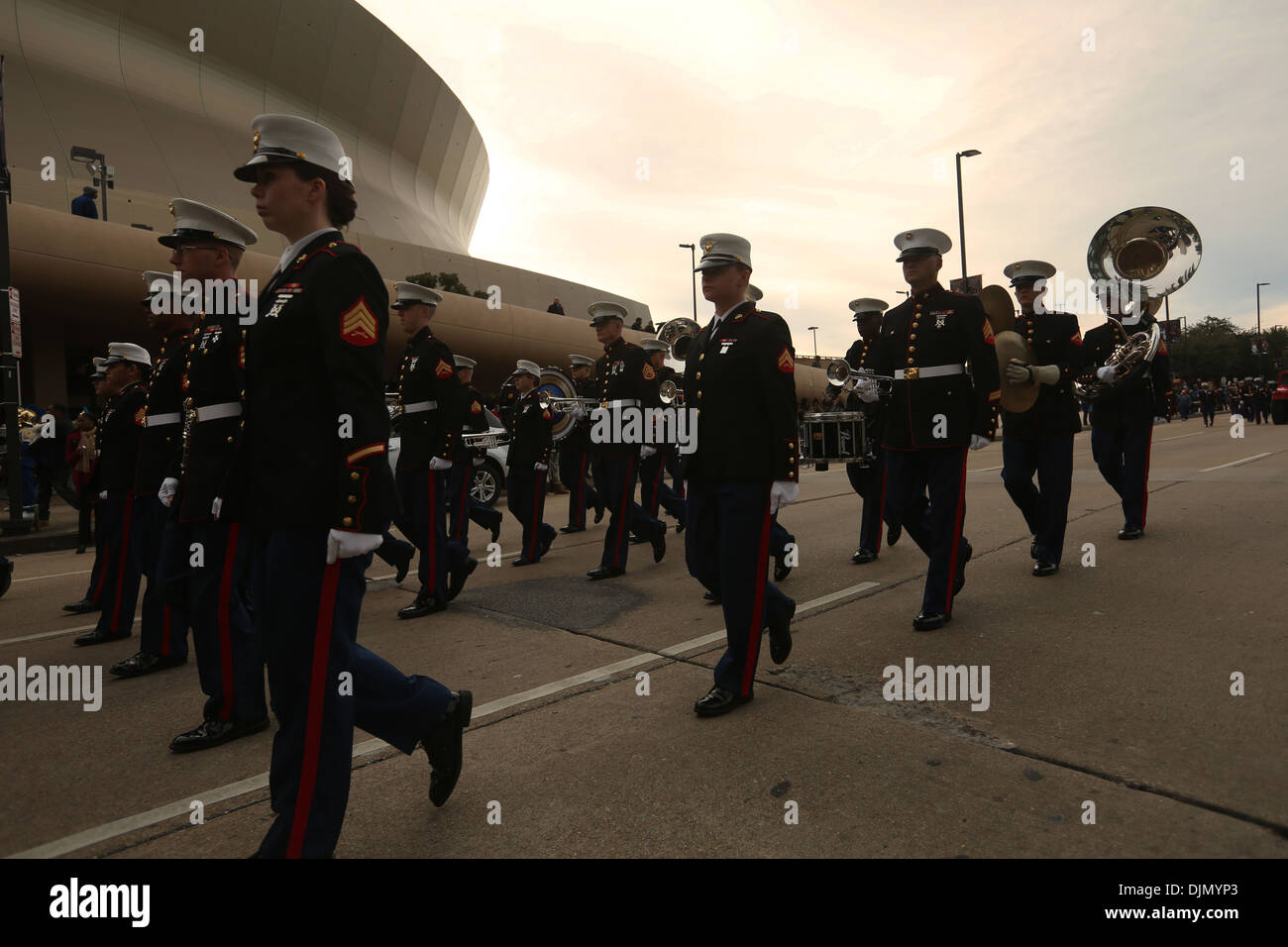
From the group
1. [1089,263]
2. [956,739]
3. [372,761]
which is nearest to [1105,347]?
[1089,263]

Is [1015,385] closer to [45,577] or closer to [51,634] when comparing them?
[51,634]

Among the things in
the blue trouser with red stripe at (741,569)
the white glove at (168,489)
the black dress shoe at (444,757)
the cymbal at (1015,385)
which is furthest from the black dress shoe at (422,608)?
the cymbal at (1015,385)

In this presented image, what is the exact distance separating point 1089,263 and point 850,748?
7.35 meters

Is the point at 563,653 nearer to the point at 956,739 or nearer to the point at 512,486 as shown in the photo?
the point at 956,739

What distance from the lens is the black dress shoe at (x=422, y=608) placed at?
232 inches

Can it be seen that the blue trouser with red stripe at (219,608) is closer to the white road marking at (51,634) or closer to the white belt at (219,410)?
the white belt at (219,410)

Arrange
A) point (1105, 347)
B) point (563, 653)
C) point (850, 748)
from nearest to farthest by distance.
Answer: point (850, 748) → point (563, 653) → point (1105, 347)

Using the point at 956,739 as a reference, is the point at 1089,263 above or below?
above

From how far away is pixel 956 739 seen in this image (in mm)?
3180

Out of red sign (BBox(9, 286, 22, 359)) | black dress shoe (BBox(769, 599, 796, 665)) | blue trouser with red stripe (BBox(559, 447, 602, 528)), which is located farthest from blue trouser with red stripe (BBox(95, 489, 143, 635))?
red sign (BBox(9, 286, 22, 359))

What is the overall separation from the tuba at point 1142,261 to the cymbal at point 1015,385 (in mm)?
1579

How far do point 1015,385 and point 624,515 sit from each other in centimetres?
322

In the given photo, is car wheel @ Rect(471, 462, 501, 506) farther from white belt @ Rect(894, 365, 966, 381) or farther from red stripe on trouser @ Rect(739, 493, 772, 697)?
red stripe on trouser @ Rect(739, 493, 772, 697)
